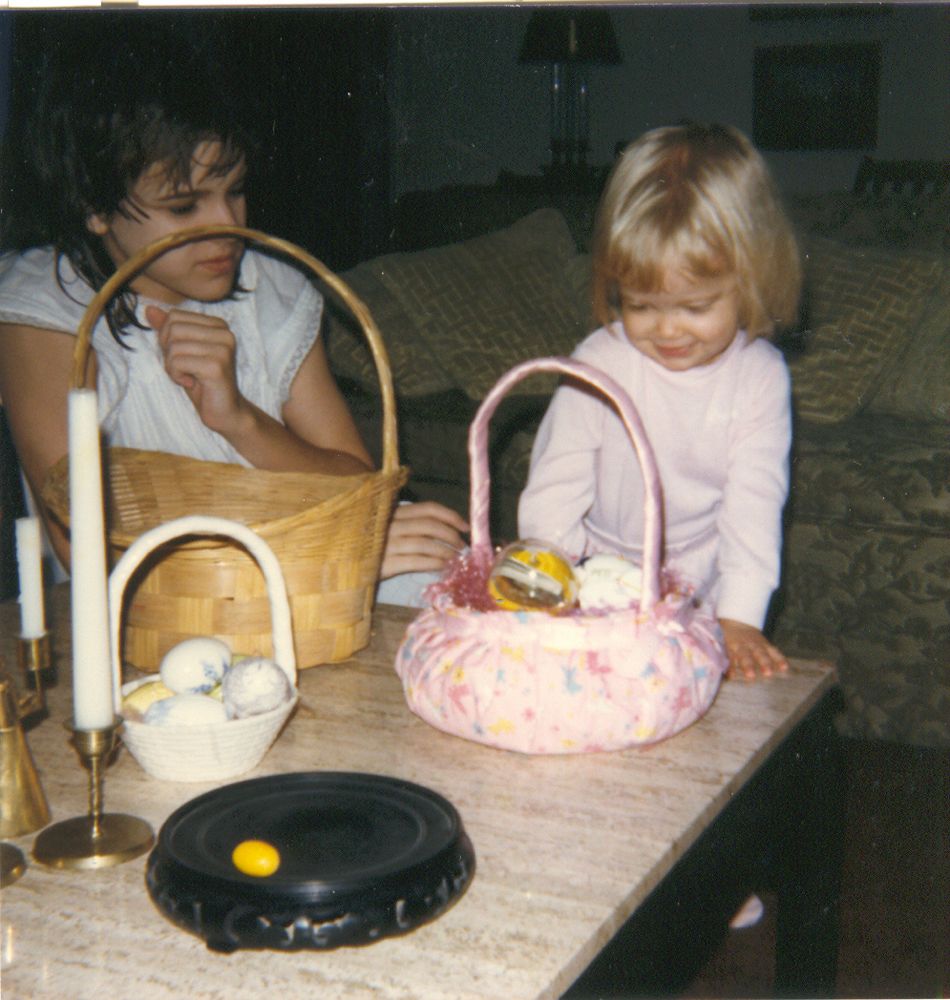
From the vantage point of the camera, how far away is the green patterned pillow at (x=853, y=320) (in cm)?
234

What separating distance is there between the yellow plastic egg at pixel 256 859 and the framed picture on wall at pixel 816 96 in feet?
8.73

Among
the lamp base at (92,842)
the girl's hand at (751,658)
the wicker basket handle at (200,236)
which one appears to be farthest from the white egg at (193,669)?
the girl's hand at (751,658)

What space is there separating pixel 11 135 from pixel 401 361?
1.22 metres

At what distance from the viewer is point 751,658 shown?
1.02 m

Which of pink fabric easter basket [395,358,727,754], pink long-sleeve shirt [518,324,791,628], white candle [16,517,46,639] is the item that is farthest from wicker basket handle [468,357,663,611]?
pink long-sleeve shirt [518,324,791,628]

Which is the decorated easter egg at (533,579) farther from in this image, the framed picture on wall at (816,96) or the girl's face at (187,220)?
the framed picture on wall at (816,96)

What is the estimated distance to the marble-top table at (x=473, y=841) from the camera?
1.91 feet

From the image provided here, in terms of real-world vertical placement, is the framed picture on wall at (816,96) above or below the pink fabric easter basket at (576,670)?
above

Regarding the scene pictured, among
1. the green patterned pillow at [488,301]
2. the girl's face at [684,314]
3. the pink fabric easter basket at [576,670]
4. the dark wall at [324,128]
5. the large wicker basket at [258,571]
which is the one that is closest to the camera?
the pink fabric easter basket at [576,670]

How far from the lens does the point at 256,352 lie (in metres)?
1.54

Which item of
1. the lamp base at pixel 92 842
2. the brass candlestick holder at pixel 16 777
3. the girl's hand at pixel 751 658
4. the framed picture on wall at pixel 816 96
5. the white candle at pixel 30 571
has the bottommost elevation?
the girl's hand at pixel 751 658

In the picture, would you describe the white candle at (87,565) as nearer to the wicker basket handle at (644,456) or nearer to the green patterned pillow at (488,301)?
the wicker basket handle at (644,456)

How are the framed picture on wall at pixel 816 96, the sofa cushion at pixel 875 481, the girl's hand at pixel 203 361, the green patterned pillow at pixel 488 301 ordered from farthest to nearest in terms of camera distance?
the framed picture on wall at pixel 816 96 < the green patterned pillow at pixel 488 301 < the sofa cushion at pixel 875 481 < the girl's hand at pixel 203 361

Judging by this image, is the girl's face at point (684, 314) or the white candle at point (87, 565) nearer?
the white candle at point (87, 565)
